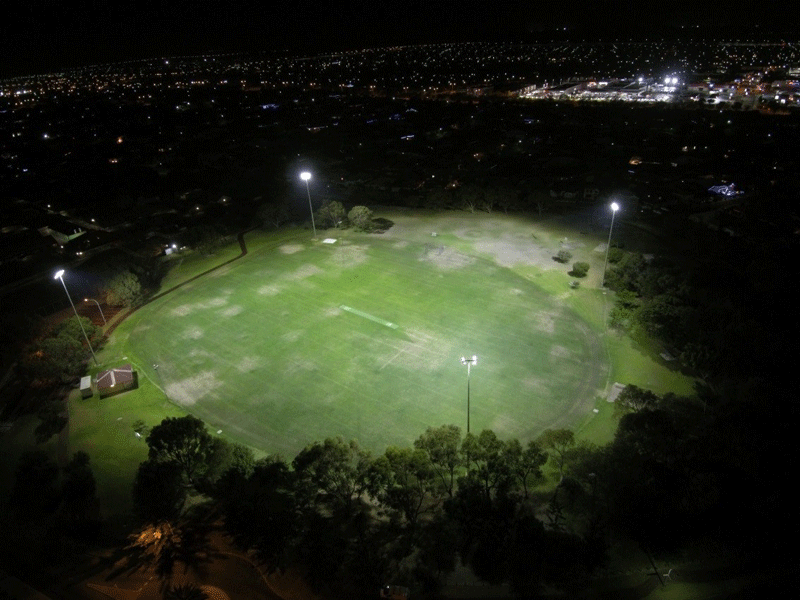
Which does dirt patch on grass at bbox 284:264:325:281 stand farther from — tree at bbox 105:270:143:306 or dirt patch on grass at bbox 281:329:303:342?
tree at bbox 105:270:143:306

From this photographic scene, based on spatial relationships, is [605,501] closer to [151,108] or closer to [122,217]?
[122,217]

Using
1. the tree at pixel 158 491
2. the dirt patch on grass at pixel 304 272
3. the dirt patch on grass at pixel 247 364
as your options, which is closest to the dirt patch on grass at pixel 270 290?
the dirt patch on grass at pixel 304 272

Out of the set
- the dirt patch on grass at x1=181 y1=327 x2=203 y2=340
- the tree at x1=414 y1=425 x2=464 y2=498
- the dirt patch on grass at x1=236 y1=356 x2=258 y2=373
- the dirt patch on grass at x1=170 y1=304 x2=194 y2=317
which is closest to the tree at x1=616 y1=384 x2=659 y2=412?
the tree at x1=414 y1=425 x2=464 y2=498

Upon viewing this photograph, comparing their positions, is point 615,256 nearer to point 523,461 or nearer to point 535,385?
point 535,385

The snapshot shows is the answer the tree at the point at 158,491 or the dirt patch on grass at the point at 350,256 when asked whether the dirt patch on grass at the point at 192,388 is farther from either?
the dirt patch on grass at the point at 350,256

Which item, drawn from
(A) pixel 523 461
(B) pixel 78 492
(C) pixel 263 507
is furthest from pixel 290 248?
(A) pixel 523 461

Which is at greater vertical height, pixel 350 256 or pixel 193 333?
pixel 193 333

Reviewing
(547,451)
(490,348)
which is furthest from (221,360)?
(547,451)
